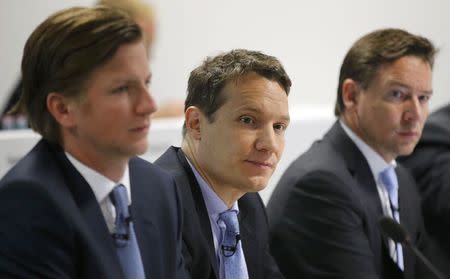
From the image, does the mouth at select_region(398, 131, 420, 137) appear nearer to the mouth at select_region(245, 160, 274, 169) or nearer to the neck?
the mouth at select_region(245, 160, 274, 169)

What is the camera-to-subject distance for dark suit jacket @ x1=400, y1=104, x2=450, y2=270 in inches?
114

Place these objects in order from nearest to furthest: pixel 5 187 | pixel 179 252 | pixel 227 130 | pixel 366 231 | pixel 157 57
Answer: pixel 5 187 < pixel 179 252 < pixel 227 130 < pixel 366 231 < pixel 157 57

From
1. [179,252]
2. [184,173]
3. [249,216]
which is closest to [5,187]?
[179,252]

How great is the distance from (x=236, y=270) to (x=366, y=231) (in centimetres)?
58

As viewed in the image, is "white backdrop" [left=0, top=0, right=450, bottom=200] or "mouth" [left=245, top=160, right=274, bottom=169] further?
"white backdrop" [left=0, top=0, right=450, bottom=200]

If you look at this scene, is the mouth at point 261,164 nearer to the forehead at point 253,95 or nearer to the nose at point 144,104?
the forehead at point 253,95

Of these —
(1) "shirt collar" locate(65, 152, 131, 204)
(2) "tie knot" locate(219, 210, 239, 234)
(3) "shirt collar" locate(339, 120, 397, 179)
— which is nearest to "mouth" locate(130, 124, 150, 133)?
(1) "shirt collar" locate(65, 152, 131, 204)

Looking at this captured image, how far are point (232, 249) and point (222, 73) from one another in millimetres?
436

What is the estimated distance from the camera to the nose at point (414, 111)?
8.60 ft

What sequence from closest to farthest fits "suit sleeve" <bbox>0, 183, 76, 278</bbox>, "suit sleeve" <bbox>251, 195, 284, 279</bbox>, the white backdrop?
"suit sleeve" <bbox>0, 183, 76, 278</bbox> < "suit sleeve" <bbox>251, 195, 284, 279</bbox> < the white backdrop

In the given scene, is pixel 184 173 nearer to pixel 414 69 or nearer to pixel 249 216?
pixel 249 216

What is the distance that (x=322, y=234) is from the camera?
94.3 inches

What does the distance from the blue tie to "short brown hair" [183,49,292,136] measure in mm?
471

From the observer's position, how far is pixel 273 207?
2502 mm
